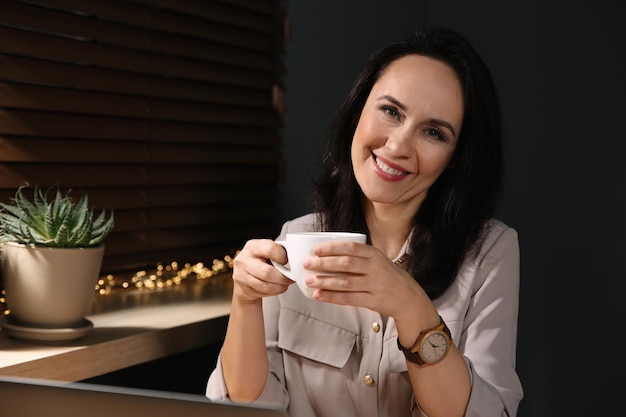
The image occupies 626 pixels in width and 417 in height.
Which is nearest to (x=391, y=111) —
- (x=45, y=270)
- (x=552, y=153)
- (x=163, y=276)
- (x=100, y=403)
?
(x=45, y=270)

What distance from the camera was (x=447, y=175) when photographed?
5.46 feet

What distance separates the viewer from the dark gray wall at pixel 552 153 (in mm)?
2467

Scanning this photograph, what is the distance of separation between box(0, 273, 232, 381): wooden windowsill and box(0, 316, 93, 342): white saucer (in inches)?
0.4

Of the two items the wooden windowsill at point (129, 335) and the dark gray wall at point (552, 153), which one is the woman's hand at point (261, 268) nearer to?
the wooden windowsill at point (129, 335)

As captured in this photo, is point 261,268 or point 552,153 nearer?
point 261,268

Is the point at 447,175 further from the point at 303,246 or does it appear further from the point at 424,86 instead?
the point at 303,246

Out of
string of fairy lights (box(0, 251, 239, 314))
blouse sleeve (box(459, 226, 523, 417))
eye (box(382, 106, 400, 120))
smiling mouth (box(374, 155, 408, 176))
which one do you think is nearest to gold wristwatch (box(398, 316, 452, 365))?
blouse sleeve (box(459, 226, 523, 417))

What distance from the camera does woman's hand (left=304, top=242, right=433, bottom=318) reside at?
3.34 feet

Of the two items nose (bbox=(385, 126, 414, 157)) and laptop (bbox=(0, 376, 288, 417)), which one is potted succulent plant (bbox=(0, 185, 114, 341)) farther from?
laptop (bbox=(0, 376, 288, 417))

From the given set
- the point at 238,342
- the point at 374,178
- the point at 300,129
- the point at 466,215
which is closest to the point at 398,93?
the point at 374,178

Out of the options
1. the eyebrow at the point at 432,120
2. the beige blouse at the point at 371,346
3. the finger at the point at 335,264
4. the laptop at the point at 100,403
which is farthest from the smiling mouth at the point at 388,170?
the laptop at the point at 100,403

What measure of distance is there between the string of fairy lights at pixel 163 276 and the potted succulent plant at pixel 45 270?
0.34 metres

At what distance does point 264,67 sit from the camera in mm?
2475

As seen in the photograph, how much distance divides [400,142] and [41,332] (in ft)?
2.45
